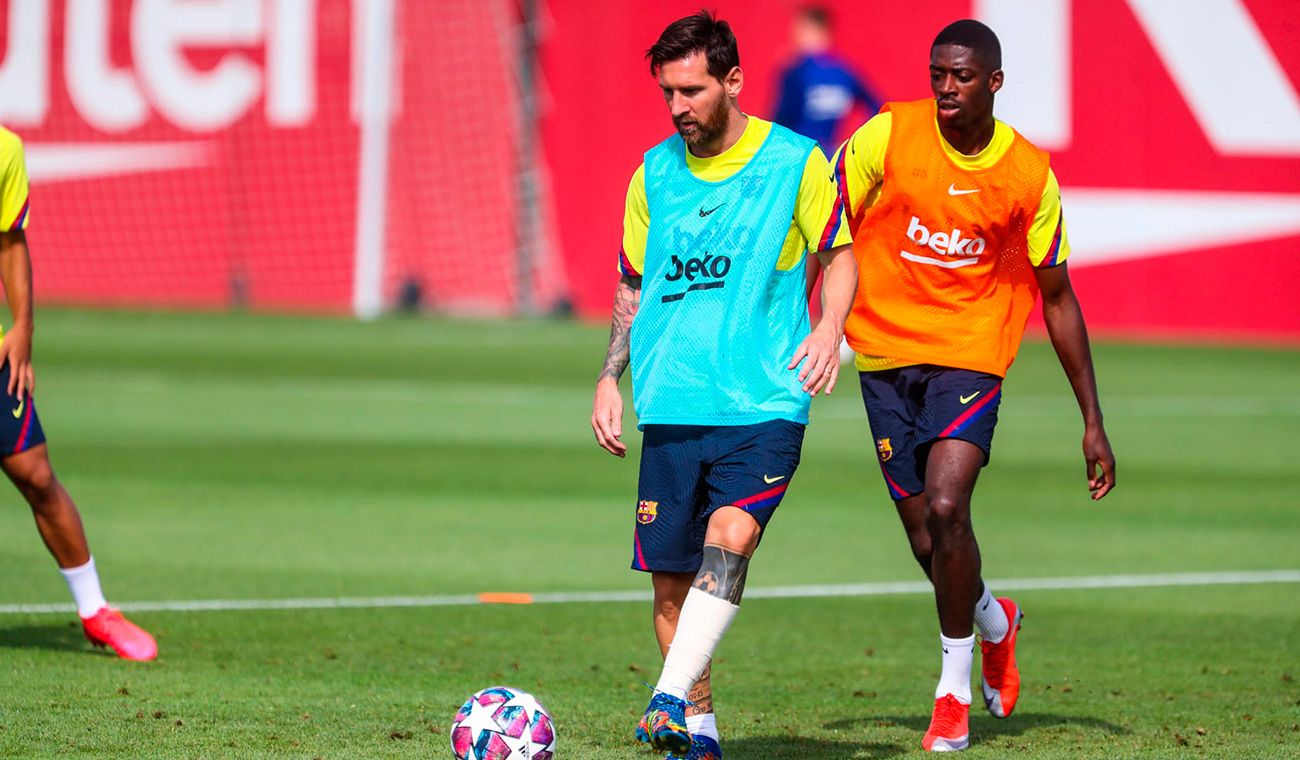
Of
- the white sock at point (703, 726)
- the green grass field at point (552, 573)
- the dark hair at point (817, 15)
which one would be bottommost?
the green grass field at point (552, 573)

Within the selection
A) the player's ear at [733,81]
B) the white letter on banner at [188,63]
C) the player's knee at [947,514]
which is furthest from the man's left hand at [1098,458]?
the white letter on banner at [188,63]

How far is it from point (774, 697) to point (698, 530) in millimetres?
1269

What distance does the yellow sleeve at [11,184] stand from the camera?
729 centimetres

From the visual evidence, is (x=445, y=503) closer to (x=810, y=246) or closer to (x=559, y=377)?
(x=810, y=246)

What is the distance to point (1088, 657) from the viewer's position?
8.01 meters

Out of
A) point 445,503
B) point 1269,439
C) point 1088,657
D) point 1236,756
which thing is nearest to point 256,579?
point 445,503

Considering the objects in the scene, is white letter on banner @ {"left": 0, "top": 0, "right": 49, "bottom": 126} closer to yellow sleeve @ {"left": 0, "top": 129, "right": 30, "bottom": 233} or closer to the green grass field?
the green grass field

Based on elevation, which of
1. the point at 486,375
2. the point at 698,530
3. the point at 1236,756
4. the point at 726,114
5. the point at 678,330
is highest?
the point at 726,114

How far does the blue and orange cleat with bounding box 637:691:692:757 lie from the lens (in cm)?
539

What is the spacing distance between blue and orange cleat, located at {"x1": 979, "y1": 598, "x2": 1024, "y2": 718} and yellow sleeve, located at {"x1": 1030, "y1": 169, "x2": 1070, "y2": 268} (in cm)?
132

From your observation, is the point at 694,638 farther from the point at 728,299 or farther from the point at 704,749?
the point at 728,299

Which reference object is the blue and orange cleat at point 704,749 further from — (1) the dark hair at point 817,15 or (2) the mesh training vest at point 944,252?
(1) the dark hair at point 817,15

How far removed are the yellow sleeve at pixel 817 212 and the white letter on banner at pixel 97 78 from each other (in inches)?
971

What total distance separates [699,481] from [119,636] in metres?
2.66
